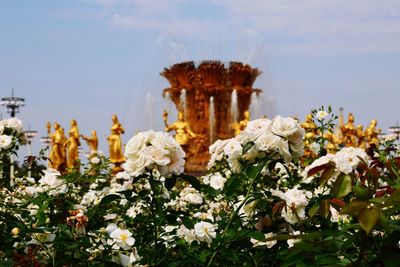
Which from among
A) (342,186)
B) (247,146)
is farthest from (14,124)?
(342,186)

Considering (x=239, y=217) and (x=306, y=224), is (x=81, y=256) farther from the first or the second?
(x=306, y=224)

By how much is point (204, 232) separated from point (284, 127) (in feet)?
1.80

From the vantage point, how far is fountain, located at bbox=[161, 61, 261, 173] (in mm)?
24375

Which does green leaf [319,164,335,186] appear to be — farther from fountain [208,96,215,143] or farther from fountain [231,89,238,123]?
fountain [231,89,238,123]

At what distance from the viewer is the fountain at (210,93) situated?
2438cm

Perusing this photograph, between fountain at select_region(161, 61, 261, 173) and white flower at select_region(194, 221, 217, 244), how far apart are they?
21411 mm

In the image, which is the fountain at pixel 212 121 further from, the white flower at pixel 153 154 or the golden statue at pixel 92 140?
the white flower at pixel 153 154

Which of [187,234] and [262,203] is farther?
[187,234]

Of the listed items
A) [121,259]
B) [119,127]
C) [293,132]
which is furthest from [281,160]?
[119,127]

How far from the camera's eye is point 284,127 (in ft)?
7.75

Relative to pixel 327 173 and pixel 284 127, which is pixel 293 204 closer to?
pixel 284 127

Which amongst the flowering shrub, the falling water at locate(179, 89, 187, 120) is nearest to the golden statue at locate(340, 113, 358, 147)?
the falling water at locate(179, 89, 187, 120)

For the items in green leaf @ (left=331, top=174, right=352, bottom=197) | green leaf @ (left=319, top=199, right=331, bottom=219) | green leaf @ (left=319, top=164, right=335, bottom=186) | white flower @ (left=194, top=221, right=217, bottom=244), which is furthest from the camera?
white flower @ (left=194, top=221, right=217, bottom=244)

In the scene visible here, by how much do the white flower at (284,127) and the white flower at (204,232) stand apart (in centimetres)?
49
